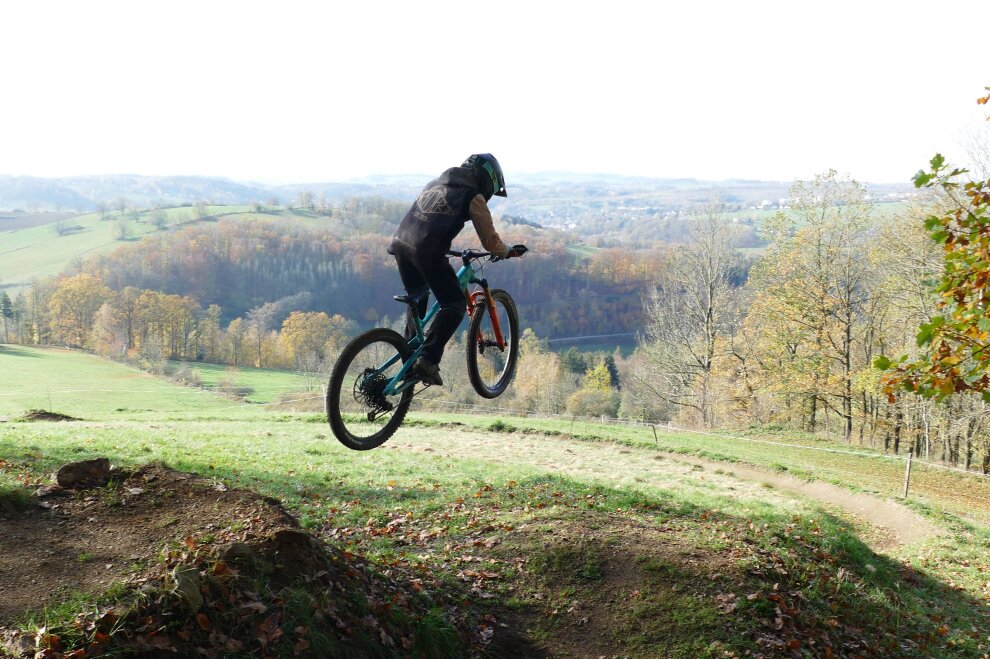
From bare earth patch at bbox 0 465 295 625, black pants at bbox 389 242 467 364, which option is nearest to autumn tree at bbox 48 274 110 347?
bare earth patch at bbox 0 465 295 625

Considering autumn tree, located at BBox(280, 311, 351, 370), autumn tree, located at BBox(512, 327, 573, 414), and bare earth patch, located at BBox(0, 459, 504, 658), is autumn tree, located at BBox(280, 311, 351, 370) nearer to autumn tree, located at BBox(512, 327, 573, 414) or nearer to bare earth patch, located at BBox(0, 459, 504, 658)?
autumn tree, located at BBox(512, 327, 573, 414)

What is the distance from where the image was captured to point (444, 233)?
21.2 ft

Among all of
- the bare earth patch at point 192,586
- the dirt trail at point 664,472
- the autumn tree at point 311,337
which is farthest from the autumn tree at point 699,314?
the bare earth patch at point 192,586

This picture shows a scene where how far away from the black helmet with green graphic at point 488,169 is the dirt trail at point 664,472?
917 cm

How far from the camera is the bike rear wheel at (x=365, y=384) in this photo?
252 inches

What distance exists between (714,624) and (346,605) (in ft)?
11.4

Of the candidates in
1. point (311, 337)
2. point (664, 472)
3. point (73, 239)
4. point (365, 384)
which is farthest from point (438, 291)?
point (73, 239)

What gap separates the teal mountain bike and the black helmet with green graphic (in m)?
0.66

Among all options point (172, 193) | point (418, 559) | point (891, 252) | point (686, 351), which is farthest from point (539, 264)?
point (172, 193)

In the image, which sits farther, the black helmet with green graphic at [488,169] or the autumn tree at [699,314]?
the autumn tree at [699,314]

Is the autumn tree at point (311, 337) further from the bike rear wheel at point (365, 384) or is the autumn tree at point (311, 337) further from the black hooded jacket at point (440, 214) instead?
the black hooded jacket at point (440, 214)

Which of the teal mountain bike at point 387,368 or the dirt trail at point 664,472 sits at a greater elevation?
the teal mountain bike at point 387,368

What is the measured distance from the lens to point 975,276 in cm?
572

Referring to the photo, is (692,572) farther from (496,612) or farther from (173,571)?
(173,571)
